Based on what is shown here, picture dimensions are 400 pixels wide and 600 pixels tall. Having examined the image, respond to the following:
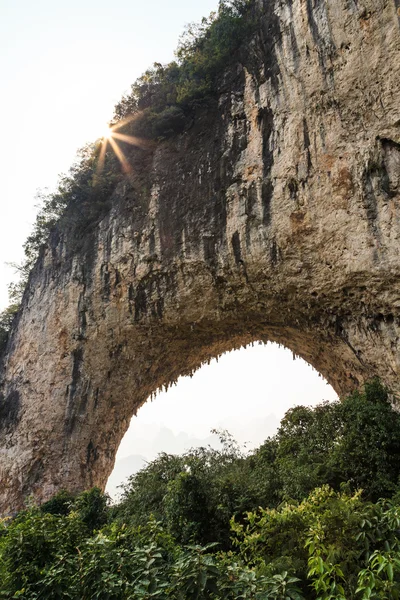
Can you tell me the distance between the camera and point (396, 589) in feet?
8.63

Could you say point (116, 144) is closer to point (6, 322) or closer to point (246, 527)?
point (6, 322)

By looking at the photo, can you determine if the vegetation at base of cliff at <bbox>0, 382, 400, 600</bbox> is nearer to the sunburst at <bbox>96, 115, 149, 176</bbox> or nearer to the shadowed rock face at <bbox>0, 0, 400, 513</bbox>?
the shadowed rock face at <bbox>0, 0, 400, 513</bbox>

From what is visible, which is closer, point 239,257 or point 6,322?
point 239,257

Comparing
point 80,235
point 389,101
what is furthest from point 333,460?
point 80,235

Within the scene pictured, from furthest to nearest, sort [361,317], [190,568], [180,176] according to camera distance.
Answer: [180,176] < [361,317] < [190,568]

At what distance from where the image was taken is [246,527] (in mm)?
6594

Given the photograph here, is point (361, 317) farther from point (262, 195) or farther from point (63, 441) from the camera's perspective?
point (63, 441)

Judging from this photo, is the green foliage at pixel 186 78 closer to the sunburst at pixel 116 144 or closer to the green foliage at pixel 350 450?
the sunburst at pixel 116 144

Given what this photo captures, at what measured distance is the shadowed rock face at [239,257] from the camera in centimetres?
923

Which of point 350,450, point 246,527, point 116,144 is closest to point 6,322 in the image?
point 116,144

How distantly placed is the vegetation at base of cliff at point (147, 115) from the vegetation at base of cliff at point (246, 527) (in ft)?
33.2

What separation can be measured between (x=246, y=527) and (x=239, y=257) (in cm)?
685

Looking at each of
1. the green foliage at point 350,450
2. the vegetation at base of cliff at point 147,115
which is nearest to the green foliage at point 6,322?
the vegetation at base of cliff at point 147,115

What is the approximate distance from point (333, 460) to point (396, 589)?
17.7 ft
